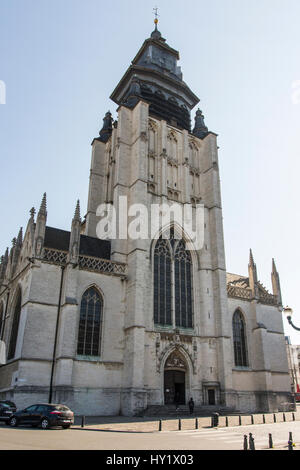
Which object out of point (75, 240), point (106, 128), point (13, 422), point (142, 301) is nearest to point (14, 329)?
point (75, 240)

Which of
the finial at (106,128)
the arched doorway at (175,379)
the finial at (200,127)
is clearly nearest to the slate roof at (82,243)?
the arched doorway at (175,379)

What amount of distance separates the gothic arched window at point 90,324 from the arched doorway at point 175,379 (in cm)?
481

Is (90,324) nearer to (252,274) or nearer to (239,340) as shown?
(239,340)

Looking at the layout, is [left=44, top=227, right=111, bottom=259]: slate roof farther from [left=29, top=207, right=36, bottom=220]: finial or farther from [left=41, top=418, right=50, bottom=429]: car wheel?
[left=41, top=418, right=50, bottom=429]: car wheel

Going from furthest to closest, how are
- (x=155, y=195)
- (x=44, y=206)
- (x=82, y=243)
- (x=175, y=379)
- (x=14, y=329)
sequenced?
(x=155, y=195) < (x=82, y=243) < (x=175, y=379) < (x=14, y=329) < (x=44, y=206)

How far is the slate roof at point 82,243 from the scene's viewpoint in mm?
25406

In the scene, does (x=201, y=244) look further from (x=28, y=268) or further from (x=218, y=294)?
(x=28, y=268)

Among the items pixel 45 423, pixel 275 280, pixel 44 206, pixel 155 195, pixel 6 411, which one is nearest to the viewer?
pixel 45 423

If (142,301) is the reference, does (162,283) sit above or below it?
above

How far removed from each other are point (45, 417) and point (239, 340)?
18350 millimetres

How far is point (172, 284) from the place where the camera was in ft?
88.0

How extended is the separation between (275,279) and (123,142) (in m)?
→ 17.3

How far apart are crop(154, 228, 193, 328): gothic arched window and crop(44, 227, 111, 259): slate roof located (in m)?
3.65
